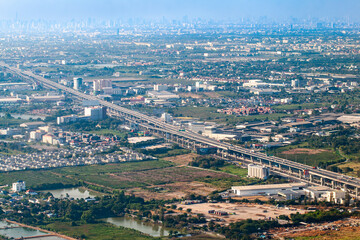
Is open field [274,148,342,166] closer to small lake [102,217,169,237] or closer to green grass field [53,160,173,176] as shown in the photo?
green grass field [53,160,173,176]

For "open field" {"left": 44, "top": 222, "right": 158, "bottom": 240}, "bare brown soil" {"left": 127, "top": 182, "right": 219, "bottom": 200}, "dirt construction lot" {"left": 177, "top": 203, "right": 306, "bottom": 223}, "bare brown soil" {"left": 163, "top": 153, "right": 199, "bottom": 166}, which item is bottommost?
"open field" {"left": 44, "top": 222, "right": 158, "bottom": 240}

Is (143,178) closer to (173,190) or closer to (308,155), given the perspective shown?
(173,190)

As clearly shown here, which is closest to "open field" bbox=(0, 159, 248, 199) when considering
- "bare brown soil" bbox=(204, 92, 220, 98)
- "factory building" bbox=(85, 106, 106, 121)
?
"factory building" bbox=(85, 106, 106, 121)

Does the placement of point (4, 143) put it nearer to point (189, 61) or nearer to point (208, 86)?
point (208, 86)

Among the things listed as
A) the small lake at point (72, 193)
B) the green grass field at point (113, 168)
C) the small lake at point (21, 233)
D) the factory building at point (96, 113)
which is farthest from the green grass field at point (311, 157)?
the factory building at point (96, 113)

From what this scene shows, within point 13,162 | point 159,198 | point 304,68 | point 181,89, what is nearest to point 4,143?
point 13,162

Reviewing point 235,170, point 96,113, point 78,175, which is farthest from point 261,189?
point 96,113

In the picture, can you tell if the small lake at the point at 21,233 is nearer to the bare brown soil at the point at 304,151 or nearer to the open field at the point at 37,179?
the open field at the point at 37,179
